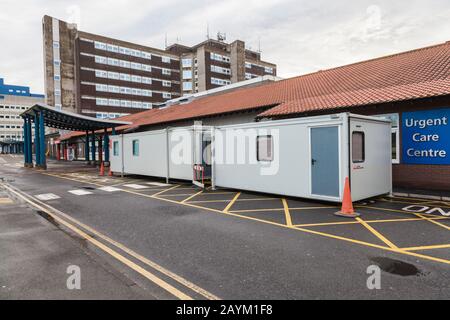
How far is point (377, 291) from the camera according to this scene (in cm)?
378

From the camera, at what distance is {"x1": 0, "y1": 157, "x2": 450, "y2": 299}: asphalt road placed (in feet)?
12.5

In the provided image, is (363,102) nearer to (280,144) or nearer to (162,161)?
(280,144)

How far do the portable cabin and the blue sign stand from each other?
1.70 meters

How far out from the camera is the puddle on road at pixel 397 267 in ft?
14.2

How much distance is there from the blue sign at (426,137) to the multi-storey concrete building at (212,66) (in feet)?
212

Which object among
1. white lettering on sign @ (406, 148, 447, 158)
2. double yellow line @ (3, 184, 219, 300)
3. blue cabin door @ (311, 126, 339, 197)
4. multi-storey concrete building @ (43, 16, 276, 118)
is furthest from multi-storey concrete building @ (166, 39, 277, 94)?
double yellow line @ (3, 184, 219, 300)

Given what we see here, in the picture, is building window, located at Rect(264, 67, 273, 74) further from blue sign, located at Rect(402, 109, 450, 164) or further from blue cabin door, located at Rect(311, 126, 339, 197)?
blue cabin door, located at Rect(311, 126, 339, 197)

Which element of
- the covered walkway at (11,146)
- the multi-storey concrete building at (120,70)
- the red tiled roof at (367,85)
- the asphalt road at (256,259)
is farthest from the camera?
the covered walkway at (11,146)

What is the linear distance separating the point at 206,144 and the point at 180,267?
9834 mm

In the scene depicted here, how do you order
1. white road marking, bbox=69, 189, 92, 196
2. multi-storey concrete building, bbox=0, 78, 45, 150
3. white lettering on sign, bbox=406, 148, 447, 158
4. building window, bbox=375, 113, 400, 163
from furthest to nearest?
multi-storey concrete building, bbox=0, 78, 45, 150 → white road marking, bbox=69, 189, 92, 196 → building window, bbox=375, 113, 400, 163 → white lettering on sign, bbox=406, 148, 447, 158

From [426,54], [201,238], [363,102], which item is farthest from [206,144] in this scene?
[426,54]

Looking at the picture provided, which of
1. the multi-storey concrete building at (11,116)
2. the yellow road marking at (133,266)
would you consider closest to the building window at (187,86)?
the multi-storey concrete building at (11,116)

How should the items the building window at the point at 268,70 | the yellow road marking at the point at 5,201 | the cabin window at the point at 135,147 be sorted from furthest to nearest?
1. the building window at the point at 268,70
2. the cabin window at the point at 135,147
3. the yellow road marking at the point at 5,201

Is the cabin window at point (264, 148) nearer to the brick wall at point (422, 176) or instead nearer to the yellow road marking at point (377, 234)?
the yellow road marking at point (377, 234)
